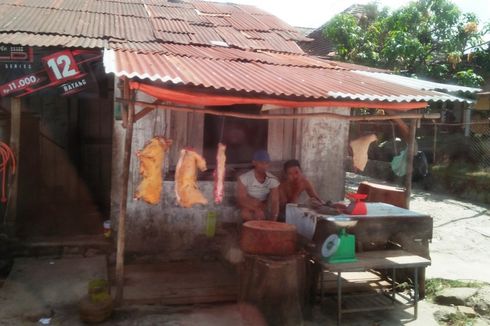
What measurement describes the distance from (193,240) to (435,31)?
12180mm

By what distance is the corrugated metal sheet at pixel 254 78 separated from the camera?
429cm

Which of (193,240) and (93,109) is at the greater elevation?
(93,109)

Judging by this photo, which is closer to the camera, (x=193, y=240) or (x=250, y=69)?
(x=250, y=69)

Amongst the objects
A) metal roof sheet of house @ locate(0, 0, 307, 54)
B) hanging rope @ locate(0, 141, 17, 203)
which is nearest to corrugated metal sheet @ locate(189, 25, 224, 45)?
metal roof sheet of house @ locate(0, 0, 307, 54)

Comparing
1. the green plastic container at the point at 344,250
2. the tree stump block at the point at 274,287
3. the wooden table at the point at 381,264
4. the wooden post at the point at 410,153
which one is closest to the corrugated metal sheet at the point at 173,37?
the wooden post at the point at 410,153

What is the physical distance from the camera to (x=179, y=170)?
498 centimetres

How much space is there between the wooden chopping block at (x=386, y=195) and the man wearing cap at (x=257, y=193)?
67.7 inches

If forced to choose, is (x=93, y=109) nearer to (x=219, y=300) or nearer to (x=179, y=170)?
(x=179, y=170)

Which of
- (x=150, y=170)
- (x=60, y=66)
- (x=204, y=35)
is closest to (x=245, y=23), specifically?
(x=204, y=35)

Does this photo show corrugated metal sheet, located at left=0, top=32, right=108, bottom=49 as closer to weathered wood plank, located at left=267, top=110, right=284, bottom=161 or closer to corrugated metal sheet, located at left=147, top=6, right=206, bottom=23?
corrugated metal sheet, located at left=147, top=6, right=206, bottom=23

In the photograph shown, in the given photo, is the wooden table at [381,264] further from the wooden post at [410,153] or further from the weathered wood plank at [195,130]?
the weathered wood plank at [195,130]

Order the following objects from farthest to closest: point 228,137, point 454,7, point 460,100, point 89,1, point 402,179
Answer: point 402,179
point 454,7
point 89,1
point 228,137
point 460,100

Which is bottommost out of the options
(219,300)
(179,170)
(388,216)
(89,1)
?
(219,300)

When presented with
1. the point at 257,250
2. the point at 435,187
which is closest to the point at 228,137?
the point at 257,250
